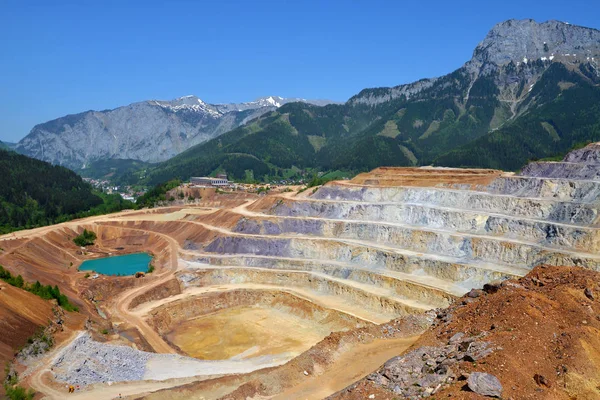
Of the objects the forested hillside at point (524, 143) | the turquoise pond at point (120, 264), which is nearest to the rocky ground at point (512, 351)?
the turquoise pond at point (120, 264)

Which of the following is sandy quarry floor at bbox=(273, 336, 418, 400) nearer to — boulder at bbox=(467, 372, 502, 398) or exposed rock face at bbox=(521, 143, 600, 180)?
boulder at bbox=(467, 372, 502, 398)

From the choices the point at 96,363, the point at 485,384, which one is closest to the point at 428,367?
the point at 485,384

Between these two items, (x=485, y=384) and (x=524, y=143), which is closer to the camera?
(x=485, y=384)

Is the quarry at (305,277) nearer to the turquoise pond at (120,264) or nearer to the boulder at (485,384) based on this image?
the turquoise pond at (120,264)

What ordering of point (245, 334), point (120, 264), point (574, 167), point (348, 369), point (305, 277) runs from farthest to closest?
1. point (120, 264)
2. point (574, 167)
3. point (305, 277)
4. point (245, 334)
5. point (348, 369)

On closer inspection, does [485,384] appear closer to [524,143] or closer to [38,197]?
[38,197]

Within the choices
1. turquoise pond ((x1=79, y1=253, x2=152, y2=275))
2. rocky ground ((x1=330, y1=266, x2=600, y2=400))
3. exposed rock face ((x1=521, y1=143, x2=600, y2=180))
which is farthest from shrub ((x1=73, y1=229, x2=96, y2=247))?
rocky ground ((x1=330, y1=266, x2=600, y2=400))
